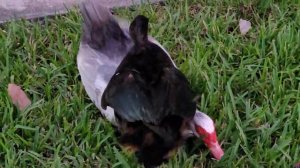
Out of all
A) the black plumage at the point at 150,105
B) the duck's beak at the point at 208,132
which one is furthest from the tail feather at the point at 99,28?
the duck's beak at the point at 208,132

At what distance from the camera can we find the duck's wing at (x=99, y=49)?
2938 millimetres

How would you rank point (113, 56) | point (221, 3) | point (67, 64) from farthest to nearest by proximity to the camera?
point (221, 3)
point (67, 64)
point (113, 56)

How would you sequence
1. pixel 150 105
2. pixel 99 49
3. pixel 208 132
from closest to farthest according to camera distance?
1. pixel 150 105
2. pixel 208 132
3. pixel 99 49

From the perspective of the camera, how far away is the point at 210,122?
9.10 feet

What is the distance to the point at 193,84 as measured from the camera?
10.2ft

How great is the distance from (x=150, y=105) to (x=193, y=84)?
58cm

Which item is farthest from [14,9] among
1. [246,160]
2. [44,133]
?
[246,160]

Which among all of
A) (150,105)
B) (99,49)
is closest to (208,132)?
(150,105)

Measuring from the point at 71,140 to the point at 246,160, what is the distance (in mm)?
765

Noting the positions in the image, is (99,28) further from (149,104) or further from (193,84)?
(149,104)

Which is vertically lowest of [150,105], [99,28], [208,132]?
[208,132]

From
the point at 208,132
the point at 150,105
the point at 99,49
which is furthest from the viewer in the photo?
the point at 99,49

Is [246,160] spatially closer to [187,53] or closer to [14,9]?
[187,53]

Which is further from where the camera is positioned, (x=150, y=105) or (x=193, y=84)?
(x=193, y=84)
